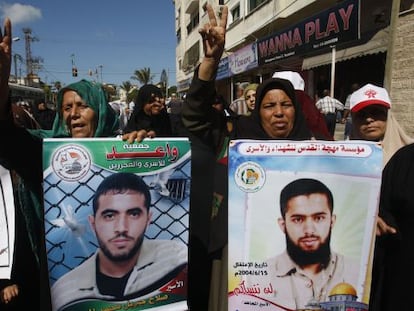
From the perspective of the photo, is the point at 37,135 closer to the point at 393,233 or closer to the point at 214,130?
the point at 214,130

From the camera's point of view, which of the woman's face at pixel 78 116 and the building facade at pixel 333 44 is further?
the building facade at pixel 333 44

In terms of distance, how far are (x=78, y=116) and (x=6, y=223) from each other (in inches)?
21.7

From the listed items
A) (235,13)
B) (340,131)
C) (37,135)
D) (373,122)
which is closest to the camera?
(37,135)

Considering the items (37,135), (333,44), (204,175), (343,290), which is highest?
(333,44)

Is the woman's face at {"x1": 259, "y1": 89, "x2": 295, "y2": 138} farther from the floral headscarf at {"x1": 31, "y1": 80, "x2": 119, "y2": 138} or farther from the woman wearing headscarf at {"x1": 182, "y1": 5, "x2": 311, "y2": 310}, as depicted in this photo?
the floral headscarf at {"x1": 31, "y1": 80, "x2": 119, "y2": 138}

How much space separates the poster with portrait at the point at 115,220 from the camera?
1.49m

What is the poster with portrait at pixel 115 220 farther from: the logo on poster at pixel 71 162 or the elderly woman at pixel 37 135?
the elderly woman at pixel 37 135

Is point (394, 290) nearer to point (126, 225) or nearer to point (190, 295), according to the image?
point (190, 295)

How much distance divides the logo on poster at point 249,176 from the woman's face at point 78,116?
2.40ft

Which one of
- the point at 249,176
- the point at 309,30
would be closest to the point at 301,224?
the point at 249,176

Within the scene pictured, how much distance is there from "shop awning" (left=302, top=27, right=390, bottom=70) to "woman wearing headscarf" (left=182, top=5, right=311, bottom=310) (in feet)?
22.9

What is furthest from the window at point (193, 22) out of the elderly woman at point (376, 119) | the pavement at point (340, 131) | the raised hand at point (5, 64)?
the raised hand at point (5, 64)

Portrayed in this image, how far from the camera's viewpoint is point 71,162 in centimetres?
148

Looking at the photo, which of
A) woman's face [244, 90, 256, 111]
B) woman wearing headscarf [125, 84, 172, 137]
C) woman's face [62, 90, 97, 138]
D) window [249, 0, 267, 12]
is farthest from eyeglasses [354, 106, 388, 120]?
window [249, 0, 267, 12]
